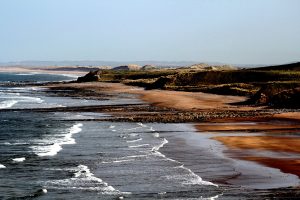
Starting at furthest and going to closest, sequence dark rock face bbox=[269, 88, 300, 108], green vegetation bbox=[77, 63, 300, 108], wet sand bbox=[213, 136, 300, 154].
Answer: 1. green vegetation bbox=[77, 63, 300, 108]
2. dark rock face bbox=[269, 88, 300, 108]
3. wet sand bbox=[213, 136, 300, 154]

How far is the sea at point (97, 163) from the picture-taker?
18.8m

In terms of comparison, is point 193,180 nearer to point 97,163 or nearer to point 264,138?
point 97,163

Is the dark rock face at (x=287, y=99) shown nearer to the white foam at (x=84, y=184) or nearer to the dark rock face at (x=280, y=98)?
the dark rock face at (x=280, y=98)

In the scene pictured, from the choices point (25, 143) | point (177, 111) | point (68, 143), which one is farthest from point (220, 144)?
point (177, 111)

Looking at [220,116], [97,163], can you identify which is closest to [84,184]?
[97,163]

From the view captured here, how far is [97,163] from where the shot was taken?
965 inches

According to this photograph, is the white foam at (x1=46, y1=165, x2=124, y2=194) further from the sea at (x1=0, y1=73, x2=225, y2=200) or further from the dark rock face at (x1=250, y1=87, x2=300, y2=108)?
the dark rock face at (x1=250, y1=87, x2=300, y2=108)

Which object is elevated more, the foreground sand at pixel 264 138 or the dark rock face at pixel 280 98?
the dark rock face at pixel 280 98

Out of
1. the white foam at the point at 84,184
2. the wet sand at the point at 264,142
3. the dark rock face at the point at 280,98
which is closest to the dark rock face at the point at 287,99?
the dark rock face at the point at 280,98

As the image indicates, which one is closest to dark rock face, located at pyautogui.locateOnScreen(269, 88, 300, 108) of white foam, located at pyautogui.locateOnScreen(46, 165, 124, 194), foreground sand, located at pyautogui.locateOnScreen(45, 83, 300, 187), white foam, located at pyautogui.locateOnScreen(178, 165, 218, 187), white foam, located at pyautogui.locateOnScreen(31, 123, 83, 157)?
foreground sand, located at pyautogui.locateOnScreen(45, 83, 300, 187)

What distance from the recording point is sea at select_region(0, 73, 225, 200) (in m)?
18.8

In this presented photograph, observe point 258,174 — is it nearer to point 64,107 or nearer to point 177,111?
point 177,111

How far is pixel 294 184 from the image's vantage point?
19.3 meters

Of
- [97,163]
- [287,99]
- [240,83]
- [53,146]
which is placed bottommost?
[53,146]
